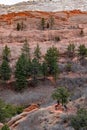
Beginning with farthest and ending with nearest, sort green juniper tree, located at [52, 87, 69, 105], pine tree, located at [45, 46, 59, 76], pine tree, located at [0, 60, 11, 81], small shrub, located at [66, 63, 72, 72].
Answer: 1. small shrub, located at [66, 63, 72, 72]
2. pine tree, located at [45, 46, 59, 76]
3. pine tree, located at [0, 60, 11, 81]
4. green juniper tree, located at [52, 87, 69, 105]

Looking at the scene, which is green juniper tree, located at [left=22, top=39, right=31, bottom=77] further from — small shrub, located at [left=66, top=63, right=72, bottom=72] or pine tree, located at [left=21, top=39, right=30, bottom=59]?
small shrub, located at [left=66, top=63, right=72, bottom=72]

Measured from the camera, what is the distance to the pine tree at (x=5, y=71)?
92.8 meters

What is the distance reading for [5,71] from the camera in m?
92.8

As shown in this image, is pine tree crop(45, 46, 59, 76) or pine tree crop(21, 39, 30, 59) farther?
pine tree crop(21, 39, 30, 59)

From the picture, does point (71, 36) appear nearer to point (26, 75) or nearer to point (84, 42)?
point (84, 42)

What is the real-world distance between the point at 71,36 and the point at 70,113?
185 ft

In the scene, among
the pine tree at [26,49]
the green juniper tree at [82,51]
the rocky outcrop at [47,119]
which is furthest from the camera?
the pine tree at [26,49]

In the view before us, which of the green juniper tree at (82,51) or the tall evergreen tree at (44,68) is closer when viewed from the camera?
the tall evergreen tree at (44,68)

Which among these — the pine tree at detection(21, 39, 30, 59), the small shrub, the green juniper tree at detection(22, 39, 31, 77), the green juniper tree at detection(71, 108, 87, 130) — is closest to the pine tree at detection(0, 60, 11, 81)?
the green juniper tree at detection(22, 39, 31, 77)

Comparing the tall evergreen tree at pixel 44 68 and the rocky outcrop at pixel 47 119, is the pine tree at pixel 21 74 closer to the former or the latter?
the tall evergreen tree at pixel 44 68

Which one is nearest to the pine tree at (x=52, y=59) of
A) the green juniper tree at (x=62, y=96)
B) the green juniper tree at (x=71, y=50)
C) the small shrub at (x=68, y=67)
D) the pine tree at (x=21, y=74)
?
the small shrub at (x=68, y=67)

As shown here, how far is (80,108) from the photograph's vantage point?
190 ft

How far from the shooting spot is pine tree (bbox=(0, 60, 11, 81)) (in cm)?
9281

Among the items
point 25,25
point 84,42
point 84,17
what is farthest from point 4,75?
point 84,17
